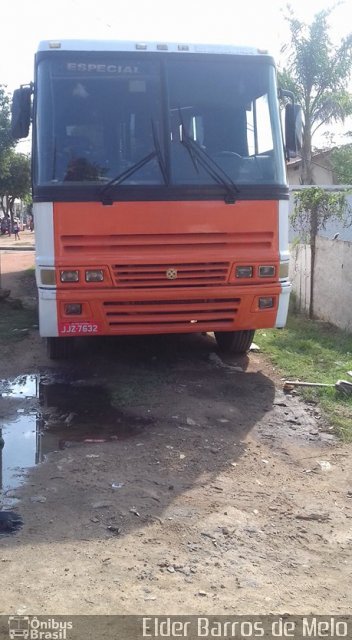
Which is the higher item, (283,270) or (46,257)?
(46,257)

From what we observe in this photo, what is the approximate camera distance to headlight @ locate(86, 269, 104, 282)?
614 centimetres

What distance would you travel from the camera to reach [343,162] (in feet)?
92.6

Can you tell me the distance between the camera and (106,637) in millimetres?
2859

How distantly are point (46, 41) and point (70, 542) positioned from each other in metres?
4.66

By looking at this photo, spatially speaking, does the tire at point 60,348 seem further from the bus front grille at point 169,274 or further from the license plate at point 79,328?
the bus front grille at point 169,274

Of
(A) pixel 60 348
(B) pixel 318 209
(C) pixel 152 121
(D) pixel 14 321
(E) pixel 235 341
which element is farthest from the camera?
(D) pixel 14 321

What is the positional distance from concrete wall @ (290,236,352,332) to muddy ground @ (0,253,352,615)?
246 cm

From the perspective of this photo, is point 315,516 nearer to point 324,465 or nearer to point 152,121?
point 324,465

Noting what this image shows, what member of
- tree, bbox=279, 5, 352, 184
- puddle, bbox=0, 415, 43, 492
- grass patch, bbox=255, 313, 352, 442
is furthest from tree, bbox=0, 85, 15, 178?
puddle, bbox=0, 415, 43, 492

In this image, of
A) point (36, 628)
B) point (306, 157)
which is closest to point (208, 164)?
point (36, 628)

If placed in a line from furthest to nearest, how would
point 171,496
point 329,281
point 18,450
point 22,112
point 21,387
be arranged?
point 329,281
point 21,387
point 22,112
point 18,450
point 171,496

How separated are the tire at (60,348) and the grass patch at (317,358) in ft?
7.49

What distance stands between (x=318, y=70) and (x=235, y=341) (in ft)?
59.1

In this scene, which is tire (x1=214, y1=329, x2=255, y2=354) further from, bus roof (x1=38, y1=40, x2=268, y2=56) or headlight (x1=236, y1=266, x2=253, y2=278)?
bus roof (x1=38, y1=40, x2=268, y2=56)
